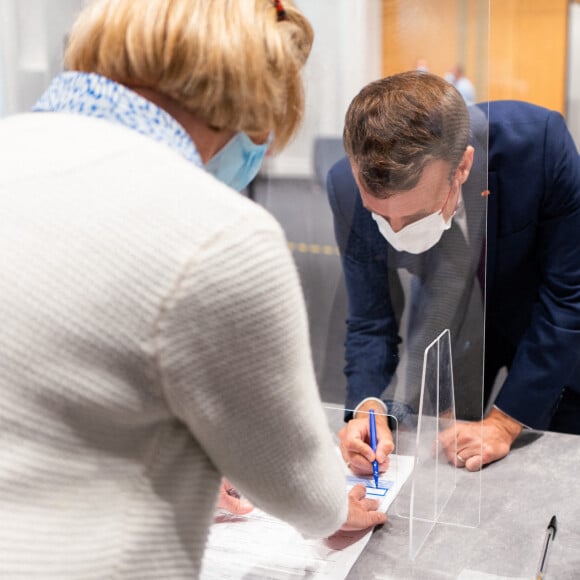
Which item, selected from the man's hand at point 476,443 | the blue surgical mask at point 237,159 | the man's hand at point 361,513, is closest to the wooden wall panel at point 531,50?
the man's hand at point 476,443

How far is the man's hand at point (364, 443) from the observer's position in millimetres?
1273

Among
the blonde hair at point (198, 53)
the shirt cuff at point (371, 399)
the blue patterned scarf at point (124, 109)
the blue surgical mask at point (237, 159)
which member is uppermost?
the blonde hair at point (198, 53)

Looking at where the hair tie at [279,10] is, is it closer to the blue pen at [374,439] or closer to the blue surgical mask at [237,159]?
the blue surgical mask at [237,159]

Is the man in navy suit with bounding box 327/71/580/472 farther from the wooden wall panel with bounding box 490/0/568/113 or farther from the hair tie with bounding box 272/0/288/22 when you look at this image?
the wooden wall panel with bounding box 490/0/568/113

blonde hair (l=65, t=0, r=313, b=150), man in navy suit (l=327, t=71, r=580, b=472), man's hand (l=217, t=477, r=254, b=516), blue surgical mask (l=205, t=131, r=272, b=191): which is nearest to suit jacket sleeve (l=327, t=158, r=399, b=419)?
man in navy suit (l=327, t=71, r=580, b=472)

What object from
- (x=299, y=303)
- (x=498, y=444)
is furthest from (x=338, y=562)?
(x=299, y=303)

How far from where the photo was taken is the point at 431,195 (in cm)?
126

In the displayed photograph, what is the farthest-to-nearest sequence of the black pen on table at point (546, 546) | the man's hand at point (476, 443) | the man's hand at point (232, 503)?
the man's hand at point (476, 443) < the man's hand at point (232, 503) < the black pen on table at point (546, 546)

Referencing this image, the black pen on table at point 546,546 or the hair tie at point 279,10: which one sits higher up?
the hair tie at point 279,10

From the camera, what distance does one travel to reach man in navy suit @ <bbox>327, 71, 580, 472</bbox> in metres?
1.23

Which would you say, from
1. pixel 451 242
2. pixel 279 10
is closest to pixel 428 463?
pixel 451 242

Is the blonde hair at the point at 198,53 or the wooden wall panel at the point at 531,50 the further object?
the wooden wall panel at the point at 531,50

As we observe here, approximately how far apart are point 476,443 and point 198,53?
0.85 m

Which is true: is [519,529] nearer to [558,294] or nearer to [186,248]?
[558,294]
